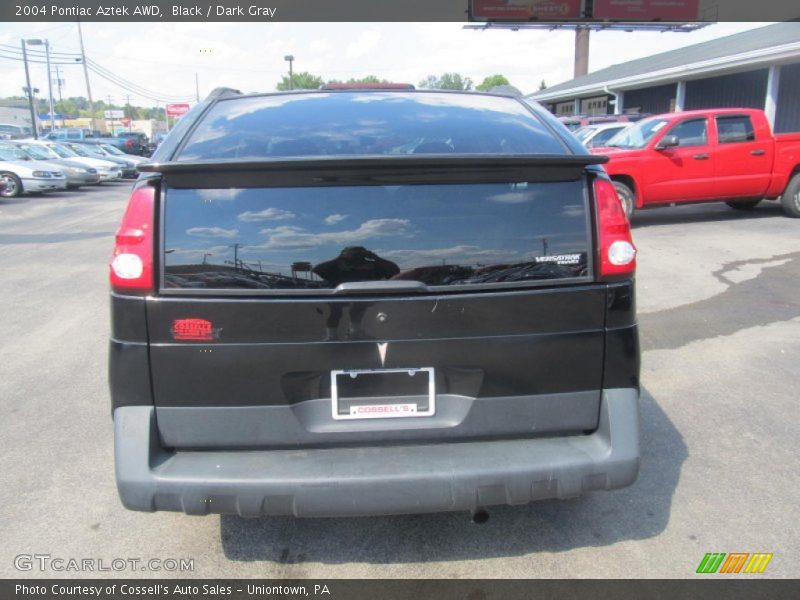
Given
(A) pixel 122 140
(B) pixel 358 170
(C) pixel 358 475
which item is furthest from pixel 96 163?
(C) pixel 358 475

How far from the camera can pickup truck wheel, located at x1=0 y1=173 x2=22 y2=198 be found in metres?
18.5

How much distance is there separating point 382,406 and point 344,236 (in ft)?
2.19

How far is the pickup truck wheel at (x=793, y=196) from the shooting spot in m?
11.7

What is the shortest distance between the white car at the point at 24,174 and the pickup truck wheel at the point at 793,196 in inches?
756

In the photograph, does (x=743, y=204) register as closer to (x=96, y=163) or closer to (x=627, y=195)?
(x=627, y=195)

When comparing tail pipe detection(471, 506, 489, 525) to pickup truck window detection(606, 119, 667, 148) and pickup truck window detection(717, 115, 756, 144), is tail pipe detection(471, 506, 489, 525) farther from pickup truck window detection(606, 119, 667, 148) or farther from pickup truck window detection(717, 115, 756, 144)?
pickup truck window detection(717, 115, 756, 144)

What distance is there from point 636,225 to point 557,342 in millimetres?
10144

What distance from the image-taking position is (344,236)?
2.40 meters

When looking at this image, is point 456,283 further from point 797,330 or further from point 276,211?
point 797,330

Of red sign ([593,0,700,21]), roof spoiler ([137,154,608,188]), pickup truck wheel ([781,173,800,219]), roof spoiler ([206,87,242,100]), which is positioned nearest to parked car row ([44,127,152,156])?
red sign ([593,0,700,21])

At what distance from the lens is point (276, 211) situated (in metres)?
2.39

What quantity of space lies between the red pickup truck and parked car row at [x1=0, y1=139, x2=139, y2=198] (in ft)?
41.9
